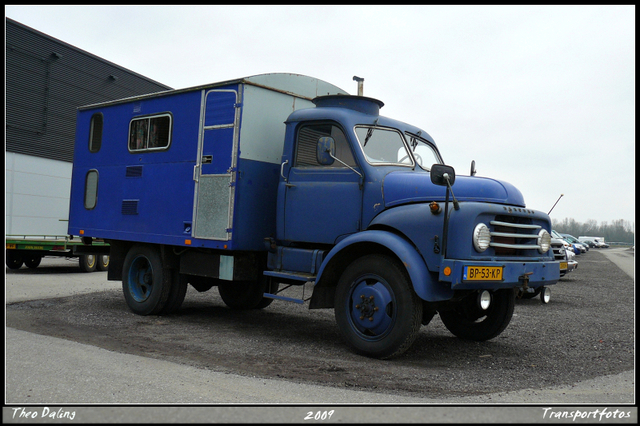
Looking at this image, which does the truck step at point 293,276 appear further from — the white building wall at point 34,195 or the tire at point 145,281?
the white building wall at point 34,195

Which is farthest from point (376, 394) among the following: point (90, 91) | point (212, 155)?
point (90, 91)

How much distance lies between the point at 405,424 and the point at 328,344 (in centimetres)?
330

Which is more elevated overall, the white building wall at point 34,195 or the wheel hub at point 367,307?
the white building wall at point 34,195

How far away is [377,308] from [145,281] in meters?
4.56

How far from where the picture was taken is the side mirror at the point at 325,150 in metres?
6.75

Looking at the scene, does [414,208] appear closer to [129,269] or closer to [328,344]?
[328,344]

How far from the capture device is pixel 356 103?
736cm

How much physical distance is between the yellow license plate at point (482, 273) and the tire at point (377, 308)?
0.63m

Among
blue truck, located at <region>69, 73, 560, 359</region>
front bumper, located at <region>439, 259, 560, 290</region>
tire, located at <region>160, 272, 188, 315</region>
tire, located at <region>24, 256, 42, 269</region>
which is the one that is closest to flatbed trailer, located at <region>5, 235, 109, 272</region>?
tire, located at <region>24, 256, 42, 269</region>

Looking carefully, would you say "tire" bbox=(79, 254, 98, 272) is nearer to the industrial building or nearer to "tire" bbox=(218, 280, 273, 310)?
the industrial building

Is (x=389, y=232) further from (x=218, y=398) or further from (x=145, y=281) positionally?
(x=145, y=281)

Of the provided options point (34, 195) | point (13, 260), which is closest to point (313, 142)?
point (13, 260)

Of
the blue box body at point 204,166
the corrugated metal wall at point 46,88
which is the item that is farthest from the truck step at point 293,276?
the corrugated metal wall at point 46,88

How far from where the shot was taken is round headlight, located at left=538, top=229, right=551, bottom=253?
6406mm
